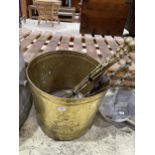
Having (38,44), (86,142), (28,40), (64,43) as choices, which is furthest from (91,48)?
(86,142)

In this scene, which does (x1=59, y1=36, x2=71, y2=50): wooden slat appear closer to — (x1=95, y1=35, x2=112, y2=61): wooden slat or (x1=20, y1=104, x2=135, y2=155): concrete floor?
(x1=95, y1=35, x2=112, y2=61): wooden slat

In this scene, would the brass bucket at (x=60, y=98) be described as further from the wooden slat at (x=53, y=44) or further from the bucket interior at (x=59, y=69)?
the wooden slat at (x=53, y=44)

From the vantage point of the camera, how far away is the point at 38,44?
1.76 metres

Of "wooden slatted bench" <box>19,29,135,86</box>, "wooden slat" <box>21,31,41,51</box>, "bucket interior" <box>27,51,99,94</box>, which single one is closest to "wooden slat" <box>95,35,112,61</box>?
"wooden slatted bench" <box>19,29,135,86</box>

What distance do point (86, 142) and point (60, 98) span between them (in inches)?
16.5

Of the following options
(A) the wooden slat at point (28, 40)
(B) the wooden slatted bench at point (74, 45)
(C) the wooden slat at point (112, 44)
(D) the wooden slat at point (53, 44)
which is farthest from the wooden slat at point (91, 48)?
(A) the wooden slat at point (28, 40)

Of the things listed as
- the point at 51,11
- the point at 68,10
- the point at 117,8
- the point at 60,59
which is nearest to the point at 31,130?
the point at 60,59

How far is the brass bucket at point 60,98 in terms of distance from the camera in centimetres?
99

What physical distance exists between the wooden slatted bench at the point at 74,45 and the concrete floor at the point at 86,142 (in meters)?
0.46

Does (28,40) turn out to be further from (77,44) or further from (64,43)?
(77,44)

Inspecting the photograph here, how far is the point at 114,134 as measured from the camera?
1279mm

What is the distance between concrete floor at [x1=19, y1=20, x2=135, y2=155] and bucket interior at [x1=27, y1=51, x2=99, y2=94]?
0.92 ft

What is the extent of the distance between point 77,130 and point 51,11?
3.47 metres

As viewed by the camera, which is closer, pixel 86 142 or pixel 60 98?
pixel 60 98
